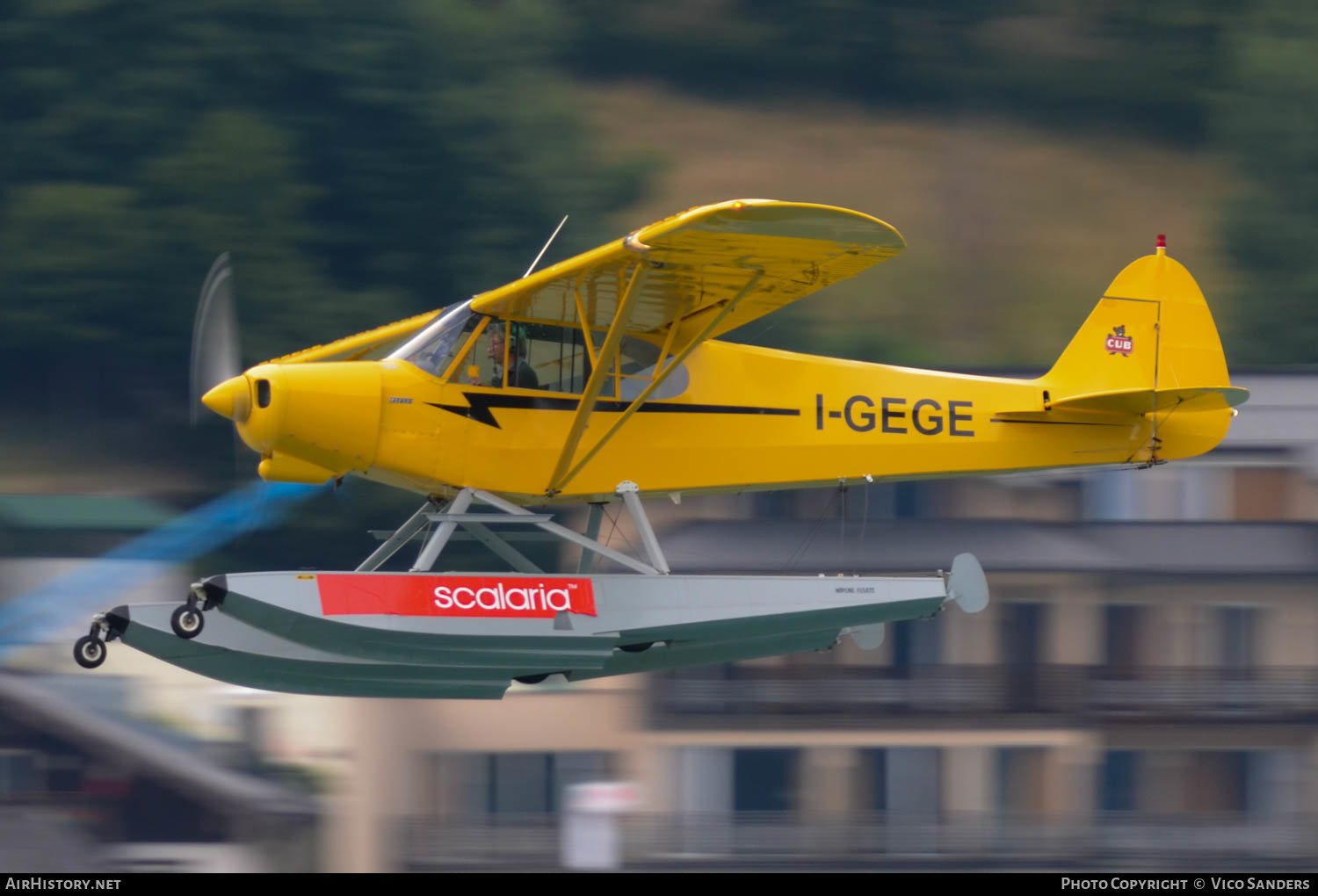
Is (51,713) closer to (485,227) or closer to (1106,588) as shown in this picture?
(485,227)

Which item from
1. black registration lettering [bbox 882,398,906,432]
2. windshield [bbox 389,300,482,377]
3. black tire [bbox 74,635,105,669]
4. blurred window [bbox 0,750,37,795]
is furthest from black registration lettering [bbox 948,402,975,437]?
blurred window [bbox 0,750,37,795]

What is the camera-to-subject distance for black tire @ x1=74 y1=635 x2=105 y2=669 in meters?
9.49

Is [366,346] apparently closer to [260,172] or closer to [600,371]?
[600,371]

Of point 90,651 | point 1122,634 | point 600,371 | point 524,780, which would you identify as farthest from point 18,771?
point 600,371

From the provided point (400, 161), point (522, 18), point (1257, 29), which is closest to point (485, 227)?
point (400, 161)

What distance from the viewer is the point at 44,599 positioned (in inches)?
797

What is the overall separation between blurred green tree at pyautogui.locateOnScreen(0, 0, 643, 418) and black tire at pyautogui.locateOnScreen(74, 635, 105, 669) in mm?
11274

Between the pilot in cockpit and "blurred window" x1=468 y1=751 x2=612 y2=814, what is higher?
the pilot in cockpit

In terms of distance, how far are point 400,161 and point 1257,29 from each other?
19.5 meters

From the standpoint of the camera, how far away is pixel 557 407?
10227 millimetres

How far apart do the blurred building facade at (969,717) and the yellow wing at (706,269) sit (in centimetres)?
769

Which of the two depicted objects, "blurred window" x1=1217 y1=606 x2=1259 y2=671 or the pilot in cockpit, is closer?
the pilot in cockpit

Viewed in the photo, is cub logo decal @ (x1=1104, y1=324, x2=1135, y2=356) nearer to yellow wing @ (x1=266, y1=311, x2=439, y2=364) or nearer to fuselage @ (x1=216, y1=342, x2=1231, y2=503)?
fuselage @ (x1=216, y1=342, x2=1231, y2=503)
